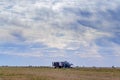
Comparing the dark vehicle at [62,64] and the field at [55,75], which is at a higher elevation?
the dark vehicle at [62,64]

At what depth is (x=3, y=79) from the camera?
152ft

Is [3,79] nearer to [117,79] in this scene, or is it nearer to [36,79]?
[36,79]

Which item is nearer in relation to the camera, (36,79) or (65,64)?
(36,79)

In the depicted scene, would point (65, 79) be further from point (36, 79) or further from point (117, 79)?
point (117, 79)

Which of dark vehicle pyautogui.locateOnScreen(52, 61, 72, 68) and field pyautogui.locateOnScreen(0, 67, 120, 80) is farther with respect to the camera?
dark vehicle pyautogui.locateOnScreen(52, 61, 72, 68)

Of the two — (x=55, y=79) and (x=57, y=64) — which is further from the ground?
(x=57, y=64)

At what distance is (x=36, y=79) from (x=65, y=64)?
226 feet

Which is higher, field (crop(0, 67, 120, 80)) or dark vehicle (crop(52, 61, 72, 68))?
dark vehicle (crop(52, 61, 72, 68))

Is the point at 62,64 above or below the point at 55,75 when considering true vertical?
above

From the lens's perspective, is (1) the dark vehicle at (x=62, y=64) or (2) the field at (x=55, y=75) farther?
(1) the dark vehicle at (x=62, y=64)

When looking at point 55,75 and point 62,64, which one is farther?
point 62,64

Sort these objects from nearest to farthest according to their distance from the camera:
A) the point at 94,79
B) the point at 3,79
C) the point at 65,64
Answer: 1. the point at 3,79
2. the point at 94,79
3. the point at 65,64

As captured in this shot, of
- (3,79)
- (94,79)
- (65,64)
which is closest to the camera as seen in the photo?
(3,79)

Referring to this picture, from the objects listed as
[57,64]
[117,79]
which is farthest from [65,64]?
[117,79]
